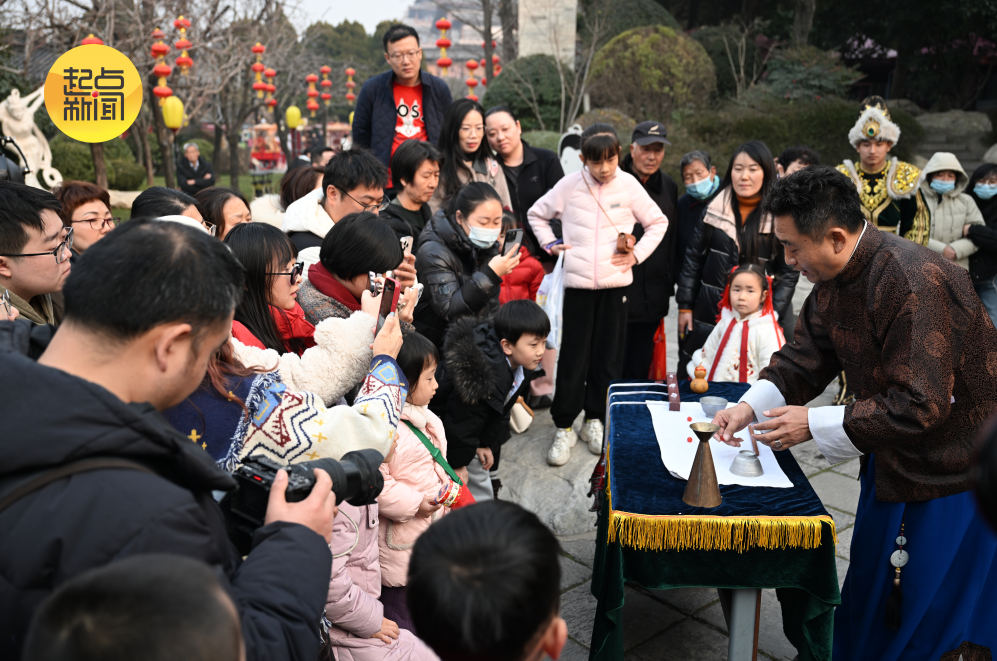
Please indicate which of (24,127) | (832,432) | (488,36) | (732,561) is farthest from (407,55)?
(488,36)

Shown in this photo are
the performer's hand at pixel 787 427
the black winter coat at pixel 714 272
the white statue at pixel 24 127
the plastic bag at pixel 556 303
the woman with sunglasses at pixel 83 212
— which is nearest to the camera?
the performer's hand at pixel 787 427

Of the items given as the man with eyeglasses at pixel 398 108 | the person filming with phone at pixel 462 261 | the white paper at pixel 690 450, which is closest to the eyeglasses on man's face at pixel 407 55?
the man with eyeglasses at pixel 398 108

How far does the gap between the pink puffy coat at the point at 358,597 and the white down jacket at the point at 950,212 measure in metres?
5.20

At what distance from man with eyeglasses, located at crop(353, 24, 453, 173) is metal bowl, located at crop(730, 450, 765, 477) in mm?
3252

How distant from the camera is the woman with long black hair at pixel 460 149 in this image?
4406 mm

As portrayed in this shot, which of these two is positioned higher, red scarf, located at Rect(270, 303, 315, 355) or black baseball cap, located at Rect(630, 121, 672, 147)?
black baseball cap, located at Rect(630, 121, 672, 147)

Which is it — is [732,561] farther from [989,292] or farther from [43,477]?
[989,292]

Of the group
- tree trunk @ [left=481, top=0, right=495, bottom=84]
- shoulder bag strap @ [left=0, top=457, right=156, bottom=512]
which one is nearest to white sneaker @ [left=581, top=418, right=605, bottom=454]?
shoulder bag strap @ [left=0, top=457, right=156, bottom=512]

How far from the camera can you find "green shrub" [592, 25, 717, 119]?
42.2 feet

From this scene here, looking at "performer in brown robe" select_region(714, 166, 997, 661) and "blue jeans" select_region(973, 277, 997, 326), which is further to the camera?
"blue jeans" select_region(973, 277, 997, 326)

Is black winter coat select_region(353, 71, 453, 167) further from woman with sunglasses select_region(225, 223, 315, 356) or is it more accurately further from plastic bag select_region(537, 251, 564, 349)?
woman with sunglasses select_region(225, 223, 315, 356)

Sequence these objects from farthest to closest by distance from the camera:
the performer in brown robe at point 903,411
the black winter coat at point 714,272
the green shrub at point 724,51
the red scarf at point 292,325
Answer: the green shrub at point 724,51 → the black winter coat at point 714,272 → the red scarf at point 292,325 → the performer in brown robe at point 903,411

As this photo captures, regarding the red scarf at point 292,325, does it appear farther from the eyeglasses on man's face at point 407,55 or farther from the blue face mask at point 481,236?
the eyeglasses on man's face at point 407,55

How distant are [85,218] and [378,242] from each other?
4.90 ft
